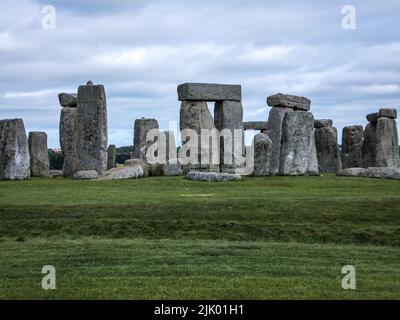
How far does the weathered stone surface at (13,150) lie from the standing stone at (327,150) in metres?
14.7

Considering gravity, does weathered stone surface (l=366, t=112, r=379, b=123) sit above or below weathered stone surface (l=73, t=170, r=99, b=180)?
above

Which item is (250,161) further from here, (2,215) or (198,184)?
(2,215)

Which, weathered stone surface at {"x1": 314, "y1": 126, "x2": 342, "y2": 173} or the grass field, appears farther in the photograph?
weathered stone surface at {"x1": 314, "y1": 126, "x2": 342, "y2": 173}

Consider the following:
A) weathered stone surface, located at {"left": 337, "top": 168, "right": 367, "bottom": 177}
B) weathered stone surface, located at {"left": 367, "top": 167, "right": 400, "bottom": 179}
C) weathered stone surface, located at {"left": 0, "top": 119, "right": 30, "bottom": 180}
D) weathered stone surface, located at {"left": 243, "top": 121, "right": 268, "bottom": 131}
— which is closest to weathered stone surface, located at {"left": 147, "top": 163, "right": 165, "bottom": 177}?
weathered stone surface, located at {"left": 0, "top": 119, "right": 30, "bottom": 180}

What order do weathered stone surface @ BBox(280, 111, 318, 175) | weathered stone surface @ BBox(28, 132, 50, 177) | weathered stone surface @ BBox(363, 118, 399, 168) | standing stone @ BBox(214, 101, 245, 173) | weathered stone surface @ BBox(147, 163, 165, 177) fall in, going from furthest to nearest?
weathered stone surface @ BBox(363, 118, 399, 168) → weathered stone surface @ BBox(28, 132, 50, 177) → standing stone @ BBox(214, 101, 245, 173) → weathered stone surface @ BBox(280, 111, 318, 175) → weathered stone surface @ BBox(147, 163, 165, 177)

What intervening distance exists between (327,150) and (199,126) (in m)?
9.86

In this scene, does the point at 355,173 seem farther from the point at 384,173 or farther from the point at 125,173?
the point at 125,173

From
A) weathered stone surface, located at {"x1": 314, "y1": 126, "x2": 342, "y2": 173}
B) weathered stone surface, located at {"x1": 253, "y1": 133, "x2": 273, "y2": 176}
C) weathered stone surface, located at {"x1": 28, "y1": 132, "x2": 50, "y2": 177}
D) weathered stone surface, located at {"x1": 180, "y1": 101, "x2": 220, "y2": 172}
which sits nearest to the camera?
weathered stone surface, located at {"x1": 253, "y1": 133, "x2": 273, "y2": 176}

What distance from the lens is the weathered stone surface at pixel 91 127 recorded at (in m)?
25.6

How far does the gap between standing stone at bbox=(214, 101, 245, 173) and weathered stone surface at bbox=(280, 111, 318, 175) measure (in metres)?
1.92

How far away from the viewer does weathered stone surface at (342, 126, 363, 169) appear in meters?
35.9

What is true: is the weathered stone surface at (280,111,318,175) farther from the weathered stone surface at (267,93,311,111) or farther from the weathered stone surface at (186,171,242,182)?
the weathered stone surface at (186,171,242,182)

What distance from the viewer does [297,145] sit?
26.9 meters

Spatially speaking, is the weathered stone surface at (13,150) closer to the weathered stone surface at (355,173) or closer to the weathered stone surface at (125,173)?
the weathered stone surface at (125,173)
